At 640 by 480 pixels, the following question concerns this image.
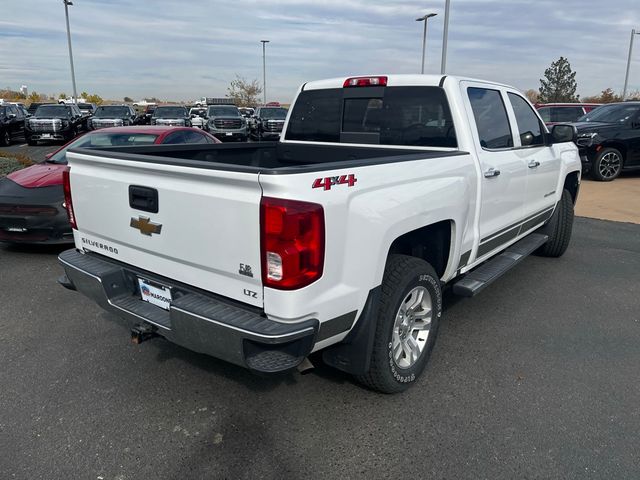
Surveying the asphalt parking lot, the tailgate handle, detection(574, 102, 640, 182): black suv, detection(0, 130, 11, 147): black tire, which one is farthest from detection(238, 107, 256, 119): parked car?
the tailgate handle

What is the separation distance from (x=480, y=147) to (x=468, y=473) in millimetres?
2319

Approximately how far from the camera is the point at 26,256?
6.11 meters

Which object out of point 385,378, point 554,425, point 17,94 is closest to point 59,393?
point 385,378

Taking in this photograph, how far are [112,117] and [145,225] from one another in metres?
21.5

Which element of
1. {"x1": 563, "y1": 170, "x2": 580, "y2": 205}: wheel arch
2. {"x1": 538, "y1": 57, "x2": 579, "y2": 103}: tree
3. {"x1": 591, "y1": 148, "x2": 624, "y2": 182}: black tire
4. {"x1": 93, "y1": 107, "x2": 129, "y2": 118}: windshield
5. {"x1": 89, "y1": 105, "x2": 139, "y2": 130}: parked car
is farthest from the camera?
{"x1": 538, "y1": 57, "x2": 579, "y2": 103}: tree

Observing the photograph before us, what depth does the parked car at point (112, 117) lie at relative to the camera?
846 inches

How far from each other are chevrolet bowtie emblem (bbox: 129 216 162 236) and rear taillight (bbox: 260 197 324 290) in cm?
82

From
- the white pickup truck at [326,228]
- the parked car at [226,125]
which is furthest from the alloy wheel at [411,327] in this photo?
the parked car at [226,125]

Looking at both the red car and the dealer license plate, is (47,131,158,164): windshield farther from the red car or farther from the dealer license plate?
the dealer license plate

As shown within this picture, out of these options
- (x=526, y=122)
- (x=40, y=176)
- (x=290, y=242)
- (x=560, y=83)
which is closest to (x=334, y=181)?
(x=290, y=242)

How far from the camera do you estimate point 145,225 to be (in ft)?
9.49

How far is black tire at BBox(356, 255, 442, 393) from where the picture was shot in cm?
292

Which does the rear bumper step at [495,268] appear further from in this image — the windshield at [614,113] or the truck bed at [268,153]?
the windshield at [614,113]

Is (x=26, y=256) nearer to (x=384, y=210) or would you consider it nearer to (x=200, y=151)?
(x=200, y=151)
